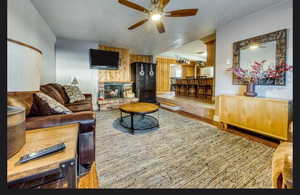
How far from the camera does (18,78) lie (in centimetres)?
49

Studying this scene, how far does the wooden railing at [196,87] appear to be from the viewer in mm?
5461

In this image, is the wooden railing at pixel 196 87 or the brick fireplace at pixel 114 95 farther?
the wooden railing at pixel 196 87

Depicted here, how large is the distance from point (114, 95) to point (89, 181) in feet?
13.4

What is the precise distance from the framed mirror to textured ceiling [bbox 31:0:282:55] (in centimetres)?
59

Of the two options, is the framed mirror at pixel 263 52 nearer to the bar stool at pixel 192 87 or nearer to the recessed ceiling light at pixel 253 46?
the recessed ceiling light at pixel 253 46

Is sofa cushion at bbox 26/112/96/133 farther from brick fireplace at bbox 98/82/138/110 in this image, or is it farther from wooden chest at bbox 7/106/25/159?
brick fireplace at bbox 98/82/138/110

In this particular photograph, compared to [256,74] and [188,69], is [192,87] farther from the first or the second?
[256,74]

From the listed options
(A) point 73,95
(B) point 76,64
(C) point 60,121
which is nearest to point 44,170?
(C) point 60,121

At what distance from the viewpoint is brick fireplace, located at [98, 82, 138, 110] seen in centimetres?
456

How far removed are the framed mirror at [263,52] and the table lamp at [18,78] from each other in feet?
10.7

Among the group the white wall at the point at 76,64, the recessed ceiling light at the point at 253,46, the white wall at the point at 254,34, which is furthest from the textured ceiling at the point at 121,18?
the recessed ceiling light at the point at 253,46

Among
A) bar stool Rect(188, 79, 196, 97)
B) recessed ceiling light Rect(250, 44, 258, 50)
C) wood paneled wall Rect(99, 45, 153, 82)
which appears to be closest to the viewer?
recessed ceiling light Rect(250, 44, 258, 50)

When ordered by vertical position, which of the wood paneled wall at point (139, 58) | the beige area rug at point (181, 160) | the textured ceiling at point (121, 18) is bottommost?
the beige area rug at point (181, 160)

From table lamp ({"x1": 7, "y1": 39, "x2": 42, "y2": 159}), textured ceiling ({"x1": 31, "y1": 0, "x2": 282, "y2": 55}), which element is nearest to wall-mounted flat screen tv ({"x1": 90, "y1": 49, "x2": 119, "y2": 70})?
textured ceiling ({"x1": 31, "y1": 0, "x2": 282, "y2": 55})
